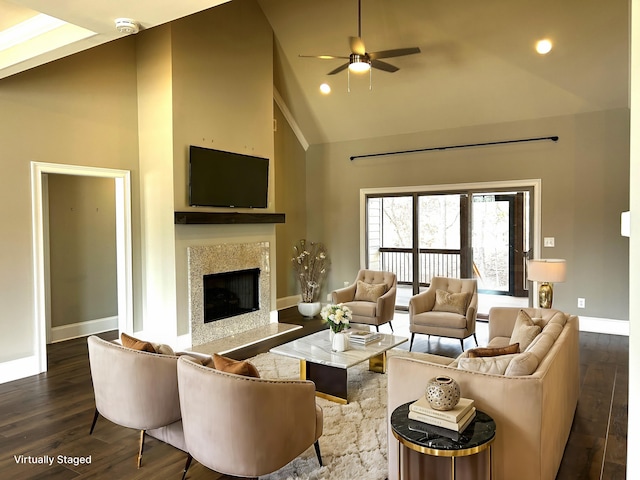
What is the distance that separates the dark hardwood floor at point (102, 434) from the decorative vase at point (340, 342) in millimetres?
1649

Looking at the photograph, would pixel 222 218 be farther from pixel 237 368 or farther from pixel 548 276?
pixel 548 276

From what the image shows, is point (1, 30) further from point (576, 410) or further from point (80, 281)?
point (576, 410)

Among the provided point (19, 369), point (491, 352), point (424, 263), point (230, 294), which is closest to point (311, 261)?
point (424, 263)

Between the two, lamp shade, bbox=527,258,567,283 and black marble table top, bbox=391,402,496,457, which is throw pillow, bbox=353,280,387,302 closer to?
lamp shade, bbox=527,258,567,283

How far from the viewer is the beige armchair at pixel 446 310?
540 centimetres

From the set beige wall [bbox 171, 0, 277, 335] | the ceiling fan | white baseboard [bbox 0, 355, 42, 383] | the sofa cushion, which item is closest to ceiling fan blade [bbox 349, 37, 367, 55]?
the ceiling fan

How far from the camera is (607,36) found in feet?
17.6

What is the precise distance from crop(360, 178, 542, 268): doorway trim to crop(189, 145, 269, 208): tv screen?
228 cm

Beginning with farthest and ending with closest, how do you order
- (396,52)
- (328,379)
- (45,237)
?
(45,237), (396,52), (328,379)

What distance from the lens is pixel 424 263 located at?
788cm

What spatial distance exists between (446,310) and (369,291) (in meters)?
Result: 1.29

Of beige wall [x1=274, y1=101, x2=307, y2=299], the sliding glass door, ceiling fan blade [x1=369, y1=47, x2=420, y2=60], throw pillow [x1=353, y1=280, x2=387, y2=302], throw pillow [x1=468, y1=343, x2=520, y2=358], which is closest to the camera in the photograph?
throw pillow [x1=468, y1=343, x2=520, y2=358]

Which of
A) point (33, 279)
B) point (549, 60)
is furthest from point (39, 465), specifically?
point (549, 60)

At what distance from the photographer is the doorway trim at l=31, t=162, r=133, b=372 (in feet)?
15.8
